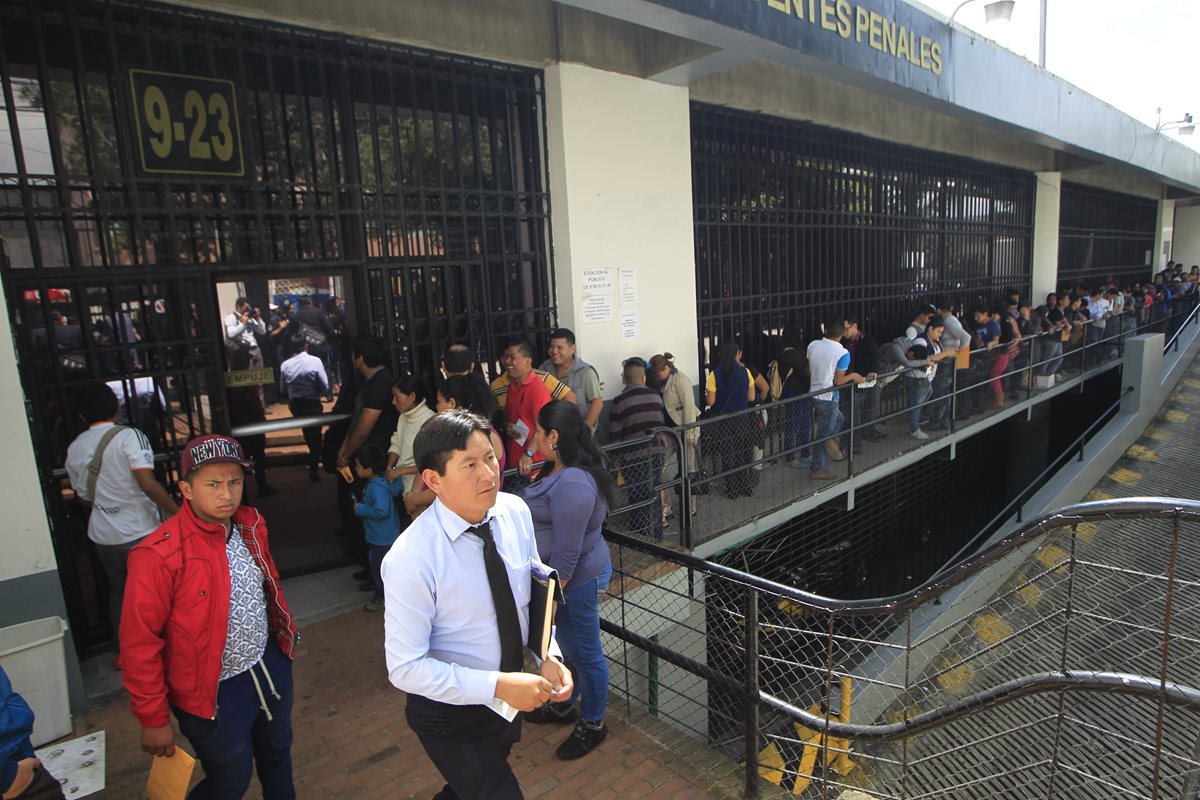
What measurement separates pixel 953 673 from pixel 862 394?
298 cm

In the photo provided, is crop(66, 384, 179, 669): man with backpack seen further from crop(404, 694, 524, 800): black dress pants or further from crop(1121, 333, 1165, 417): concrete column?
crop(1121, 333, 1165, 417): concrete column

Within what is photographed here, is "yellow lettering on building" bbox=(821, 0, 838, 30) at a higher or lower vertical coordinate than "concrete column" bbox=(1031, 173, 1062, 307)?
higher

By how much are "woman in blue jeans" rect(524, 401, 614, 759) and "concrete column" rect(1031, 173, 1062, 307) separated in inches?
602

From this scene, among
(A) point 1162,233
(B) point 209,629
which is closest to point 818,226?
(B) point 209,629

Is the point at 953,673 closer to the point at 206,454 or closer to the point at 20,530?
the point at 206,454

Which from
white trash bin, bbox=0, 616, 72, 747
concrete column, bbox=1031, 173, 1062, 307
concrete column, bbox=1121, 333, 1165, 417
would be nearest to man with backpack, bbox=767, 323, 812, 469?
white trash bin, bbox=0, 616, 72, 747

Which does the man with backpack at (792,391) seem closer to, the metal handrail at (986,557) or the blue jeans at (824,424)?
the blue jeans at (824,424)

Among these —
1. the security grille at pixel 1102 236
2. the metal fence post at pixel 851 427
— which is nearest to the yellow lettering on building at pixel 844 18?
the metal fence post at pixel 851 427

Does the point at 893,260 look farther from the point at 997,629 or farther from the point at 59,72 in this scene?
the point at 59,72

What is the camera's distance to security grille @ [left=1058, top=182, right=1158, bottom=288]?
1739 cm

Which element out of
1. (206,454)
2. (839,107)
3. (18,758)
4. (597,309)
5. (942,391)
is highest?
(839,107)

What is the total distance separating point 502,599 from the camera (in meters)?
2.09

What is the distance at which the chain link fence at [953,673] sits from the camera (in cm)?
272

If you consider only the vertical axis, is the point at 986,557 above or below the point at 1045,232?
below
